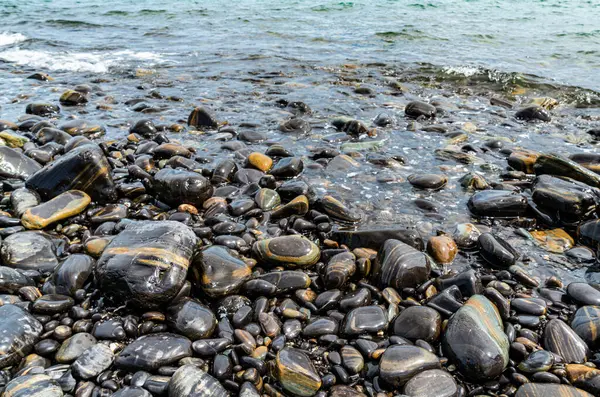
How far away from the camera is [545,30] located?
1603 centimetres

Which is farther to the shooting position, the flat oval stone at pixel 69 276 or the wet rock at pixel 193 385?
the flat oval stone at pixel 69 276

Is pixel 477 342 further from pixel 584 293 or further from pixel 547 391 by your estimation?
pixel 584 293

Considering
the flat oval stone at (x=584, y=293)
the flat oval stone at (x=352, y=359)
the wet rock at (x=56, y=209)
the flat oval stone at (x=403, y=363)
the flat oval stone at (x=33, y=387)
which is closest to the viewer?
the flat oval stone at (x=33, y=387)

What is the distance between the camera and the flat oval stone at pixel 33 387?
2.45 m

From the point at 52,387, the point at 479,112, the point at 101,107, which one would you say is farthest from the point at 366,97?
the point at 52,387

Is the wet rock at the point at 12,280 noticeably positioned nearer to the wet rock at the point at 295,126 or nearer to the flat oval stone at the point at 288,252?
the flat oval stone at the point at 288,252

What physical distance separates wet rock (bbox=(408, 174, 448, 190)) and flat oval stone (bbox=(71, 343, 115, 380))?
3969 millimetres

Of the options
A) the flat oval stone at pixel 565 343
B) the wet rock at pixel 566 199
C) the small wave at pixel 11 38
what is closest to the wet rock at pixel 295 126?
the wet rock at pixel 566 199

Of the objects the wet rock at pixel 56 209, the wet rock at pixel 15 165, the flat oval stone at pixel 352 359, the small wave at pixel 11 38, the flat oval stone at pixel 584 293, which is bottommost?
the flat oval stone at pixel 352 359

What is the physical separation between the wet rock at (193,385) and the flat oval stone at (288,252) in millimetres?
1317

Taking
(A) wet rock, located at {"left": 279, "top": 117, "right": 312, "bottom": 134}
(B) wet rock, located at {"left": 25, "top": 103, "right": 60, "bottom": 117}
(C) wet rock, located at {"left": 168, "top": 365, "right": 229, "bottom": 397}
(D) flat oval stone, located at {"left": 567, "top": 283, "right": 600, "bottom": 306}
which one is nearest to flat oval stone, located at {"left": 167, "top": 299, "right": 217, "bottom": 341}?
(C) wet rock, located at {"left": 168, "top": 365, "right": 229, "bottom": 397}

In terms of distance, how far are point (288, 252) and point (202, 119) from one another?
4.21 metres

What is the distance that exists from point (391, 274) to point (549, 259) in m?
1.71

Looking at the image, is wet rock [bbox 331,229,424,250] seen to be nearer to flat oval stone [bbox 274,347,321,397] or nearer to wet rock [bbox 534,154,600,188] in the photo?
flat oval stone [bbox 274,347,321,397]
